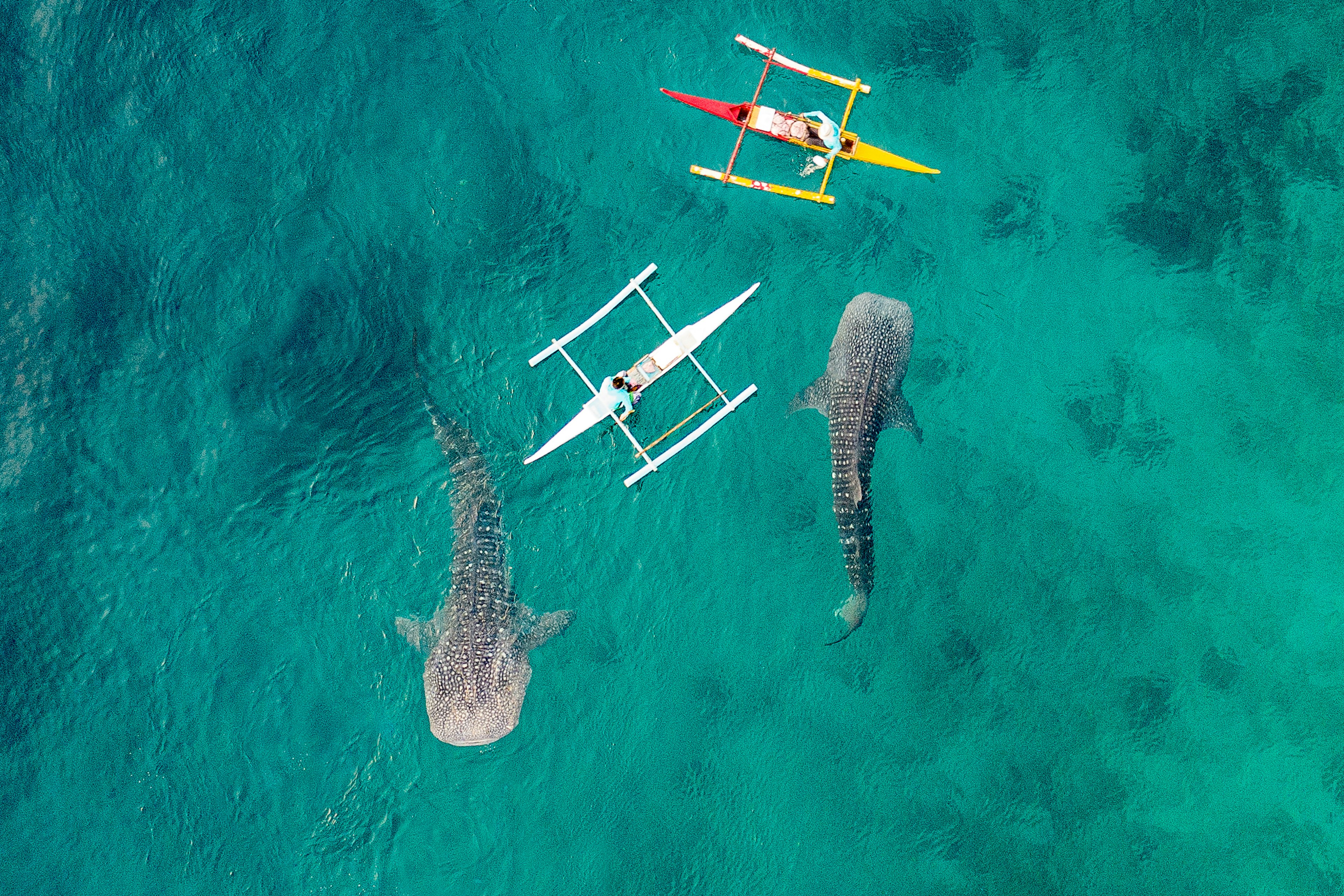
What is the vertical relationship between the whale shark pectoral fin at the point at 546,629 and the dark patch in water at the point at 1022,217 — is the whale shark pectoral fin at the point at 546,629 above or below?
below

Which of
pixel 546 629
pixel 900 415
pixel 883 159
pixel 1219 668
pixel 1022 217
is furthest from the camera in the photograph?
pixel 1219 668

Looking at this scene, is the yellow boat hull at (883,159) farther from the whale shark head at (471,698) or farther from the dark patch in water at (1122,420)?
the whale shark head at (471,698)

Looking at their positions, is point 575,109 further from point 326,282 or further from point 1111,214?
point 1111,214

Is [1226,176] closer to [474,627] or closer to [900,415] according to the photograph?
[900,415]

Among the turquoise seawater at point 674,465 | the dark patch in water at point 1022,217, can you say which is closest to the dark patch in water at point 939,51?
the turquoise seawater at point 674,465

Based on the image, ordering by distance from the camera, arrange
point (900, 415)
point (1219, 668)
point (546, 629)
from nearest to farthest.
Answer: point (546, 629), point (900, 415), point (1219, 668)

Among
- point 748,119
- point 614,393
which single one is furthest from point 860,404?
point 748,119
